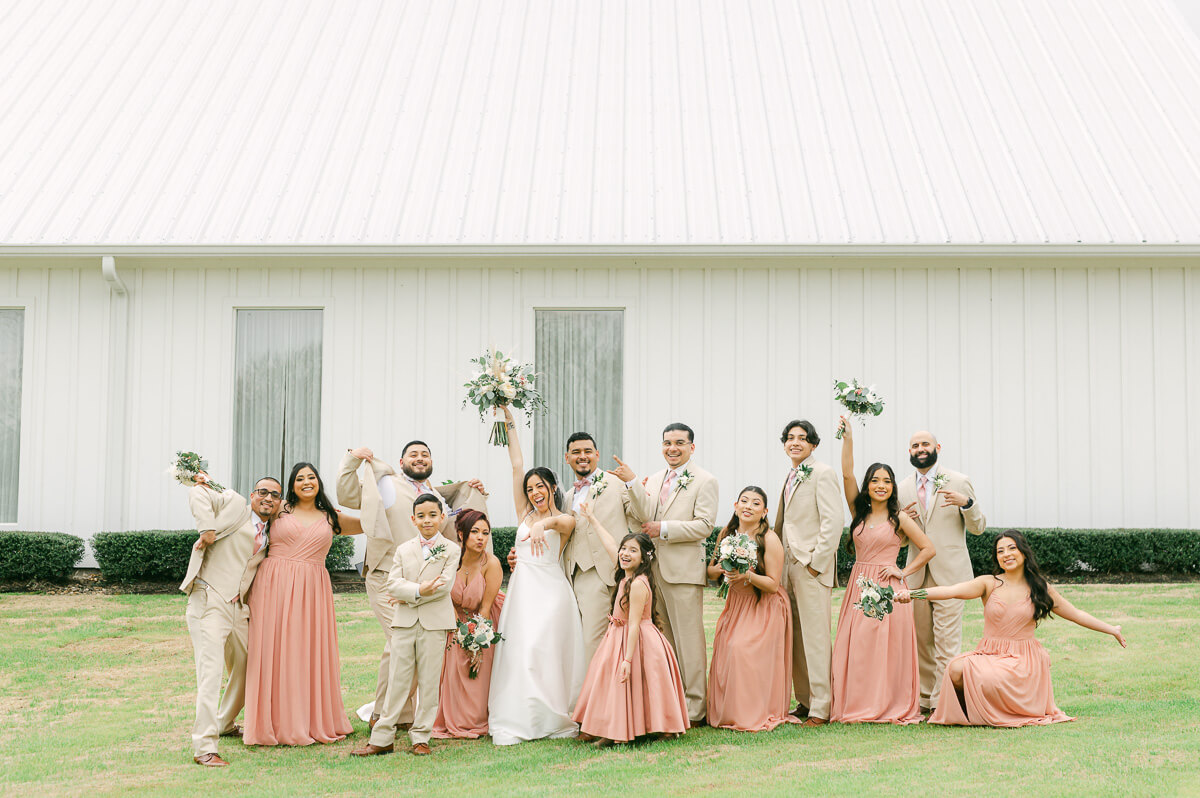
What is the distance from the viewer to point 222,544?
7711 millimetres

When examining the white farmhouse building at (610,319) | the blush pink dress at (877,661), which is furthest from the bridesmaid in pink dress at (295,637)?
the white farmhouse building at (610,319)

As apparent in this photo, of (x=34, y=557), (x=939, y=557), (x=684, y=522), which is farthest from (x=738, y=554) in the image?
(x=34, y=557)

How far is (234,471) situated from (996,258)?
1009cm

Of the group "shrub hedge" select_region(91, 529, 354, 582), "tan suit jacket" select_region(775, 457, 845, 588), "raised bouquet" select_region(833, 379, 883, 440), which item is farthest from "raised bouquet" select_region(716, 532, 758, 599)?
"shrub hedge" select_region(91, 529, 354, 582)

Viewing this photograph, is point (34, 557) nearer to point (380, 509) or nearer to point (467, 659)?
point (380, 509)

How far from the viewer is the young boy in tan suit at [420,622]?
756 cm

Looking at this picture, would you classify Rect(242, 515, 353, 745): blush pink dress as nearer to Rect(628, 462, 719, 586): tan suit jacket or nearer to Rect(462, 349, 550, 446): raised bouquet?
Rect(462, 349, 550, 446): raised bouquet

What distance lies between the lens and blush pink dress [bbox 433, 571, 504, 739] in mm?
8031

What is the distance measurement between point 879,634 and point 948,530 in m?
1.15

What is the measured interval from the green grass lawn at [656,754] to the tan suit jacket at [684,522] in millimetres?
1148
